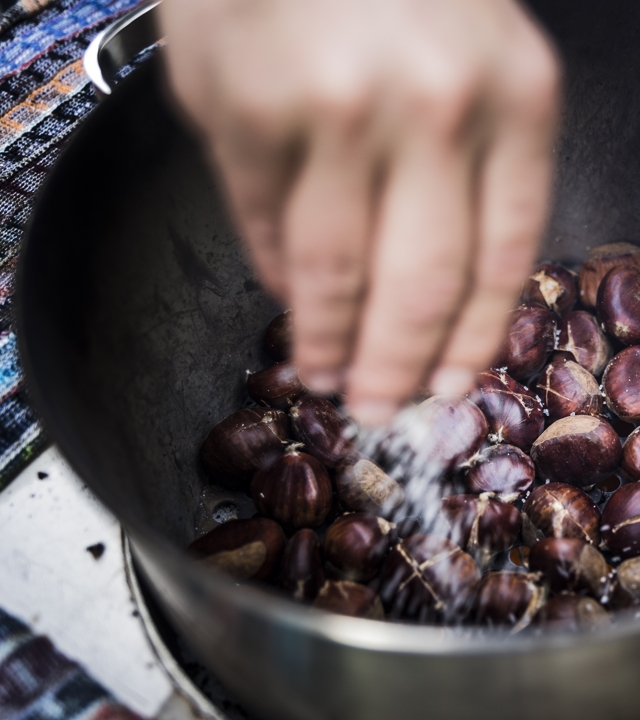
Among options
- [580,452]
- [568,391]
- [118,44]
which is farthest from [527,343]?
[118,44]

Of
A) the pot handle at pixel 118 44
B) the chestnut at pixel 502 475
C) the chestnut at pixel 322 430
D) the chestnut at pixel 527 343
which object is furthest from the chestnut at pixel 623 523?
the pot handle at pixel 118 44

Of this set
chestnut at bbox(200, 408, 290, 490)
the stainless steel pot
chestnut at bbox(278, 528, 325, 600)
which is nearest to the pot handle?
the stainless steel pot

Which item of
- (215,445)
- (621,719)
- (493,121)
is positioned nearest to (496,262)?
(493,121)

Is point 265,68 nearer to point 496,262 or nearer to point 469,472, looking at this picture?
point 496,262

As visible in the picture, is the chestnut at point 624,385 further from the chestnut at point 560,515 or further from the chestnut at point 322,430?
the chestnut at point 322,430

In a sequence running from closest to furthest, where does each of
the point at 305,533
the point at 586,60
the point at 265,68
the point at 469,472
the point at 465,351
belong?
the point at 265,68, the point at 465,351, the point at 305,533, the point at 469,472, the point at 586,60

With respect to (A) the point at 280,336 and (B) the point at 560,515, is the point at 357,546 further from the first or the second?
(A) the point at 280,336
